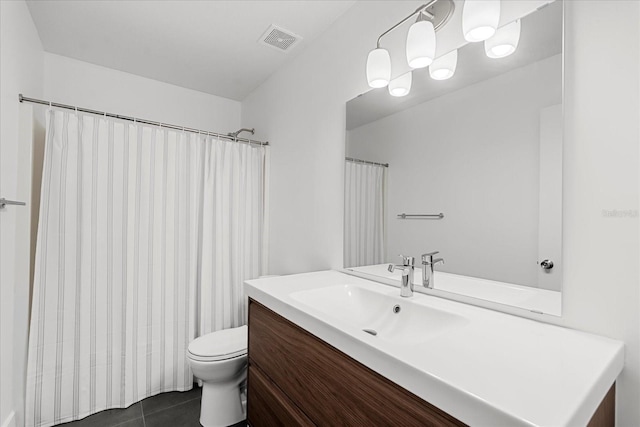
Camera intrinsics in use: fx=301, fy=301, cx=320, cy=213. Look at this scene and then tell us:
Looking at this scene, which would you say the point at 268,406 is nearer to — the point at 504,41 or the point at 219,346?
the point at 219,346

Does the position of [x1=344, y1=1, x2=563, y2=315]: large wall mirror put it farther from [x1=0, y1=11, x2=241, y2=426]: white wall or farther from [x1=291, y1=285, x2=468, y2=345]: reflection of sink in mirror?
[x1=0, y1=11, x2=241, y2=426]: white wall

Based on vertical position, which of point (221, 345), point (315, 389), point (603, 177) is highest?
point (603, 177)

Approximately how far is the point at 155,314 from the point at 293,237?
106cm

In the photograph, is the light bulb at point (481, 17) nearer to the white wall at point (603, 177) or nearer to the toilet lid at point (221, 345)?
the white wall at point (603, 177)

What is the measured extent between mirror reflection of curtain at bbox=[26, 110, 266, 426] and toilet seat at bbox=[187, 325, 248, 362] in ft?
1.14

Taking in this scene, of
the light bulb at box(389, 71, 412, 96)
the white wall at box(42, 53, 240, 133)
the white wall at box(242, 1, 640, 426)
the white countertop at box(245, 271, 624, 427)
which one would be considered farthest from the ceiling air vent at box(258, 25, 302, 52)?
the white countertop at box(245, 271, 624, 427)

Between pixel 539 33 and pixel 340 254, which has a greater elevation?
pixel 539 33

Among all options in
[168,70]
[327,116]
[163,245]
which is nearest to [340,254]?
[327,116]

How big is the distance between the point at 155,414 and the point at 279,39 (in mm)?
2479

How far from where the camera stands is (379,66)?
142 centimetres

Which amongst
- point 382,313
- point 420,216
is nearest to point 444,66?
point 420,216

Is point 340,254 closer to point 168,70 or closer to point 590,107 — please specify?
point 590,107

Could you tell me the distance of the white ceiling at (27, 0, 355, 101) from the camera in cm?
172

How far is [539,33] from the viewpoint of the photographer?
0.98 metres
